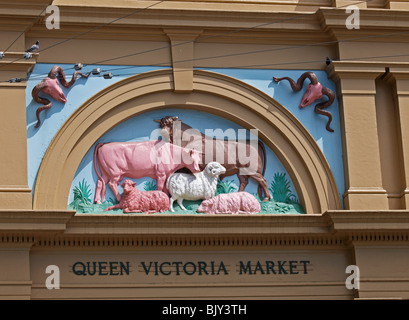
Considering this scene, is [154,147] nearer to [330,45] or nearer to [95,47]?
[95,47]

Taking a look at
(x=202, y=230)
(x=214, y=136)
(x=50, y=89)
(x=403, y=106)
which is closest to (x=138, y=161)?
(x=214, y=136)

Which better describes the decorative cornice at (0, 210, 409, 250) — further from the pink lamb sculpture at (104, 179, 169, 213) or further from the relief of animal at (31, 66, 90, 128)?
the relief of animal at (31, 66, 90, 128)

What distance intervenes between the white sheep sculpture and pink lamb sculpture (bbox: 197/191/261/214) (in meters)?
0.13

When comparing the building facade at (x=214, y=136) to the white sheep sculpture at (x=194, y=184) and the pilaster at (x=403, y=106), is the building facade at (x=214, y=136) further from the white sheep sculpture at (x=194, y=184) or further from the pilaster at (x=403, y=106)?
the white sheep sculpture at (x=194, y=184)

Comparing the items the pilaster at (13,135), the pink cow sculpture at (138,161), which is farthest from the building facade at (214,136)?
the pink cow sculpture at (138,161)

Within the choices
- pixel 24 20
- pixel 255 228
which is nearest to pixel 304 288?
pixel 255 228

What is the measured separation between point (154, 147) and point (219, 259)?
2.19 metres

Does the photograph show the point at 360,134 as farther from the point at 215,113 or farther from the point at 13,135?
the point at 13,135

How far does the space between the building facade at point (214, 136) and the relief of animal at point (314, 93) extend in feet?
0.09

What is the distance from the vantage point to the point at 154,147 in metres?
21.4

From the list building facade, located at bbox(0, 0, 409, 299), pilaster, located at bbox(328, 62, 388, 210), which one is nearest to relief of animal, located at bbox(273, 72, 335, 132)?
building facade, located at bbox(0, 0, 409, 299)

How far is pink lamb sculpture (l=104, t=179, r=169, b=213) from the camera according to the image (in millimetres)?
20891

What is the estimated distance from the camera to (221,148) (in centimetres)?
2161

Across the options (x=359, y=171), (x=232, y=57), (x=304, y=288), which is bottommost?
(x=304, y=288)
